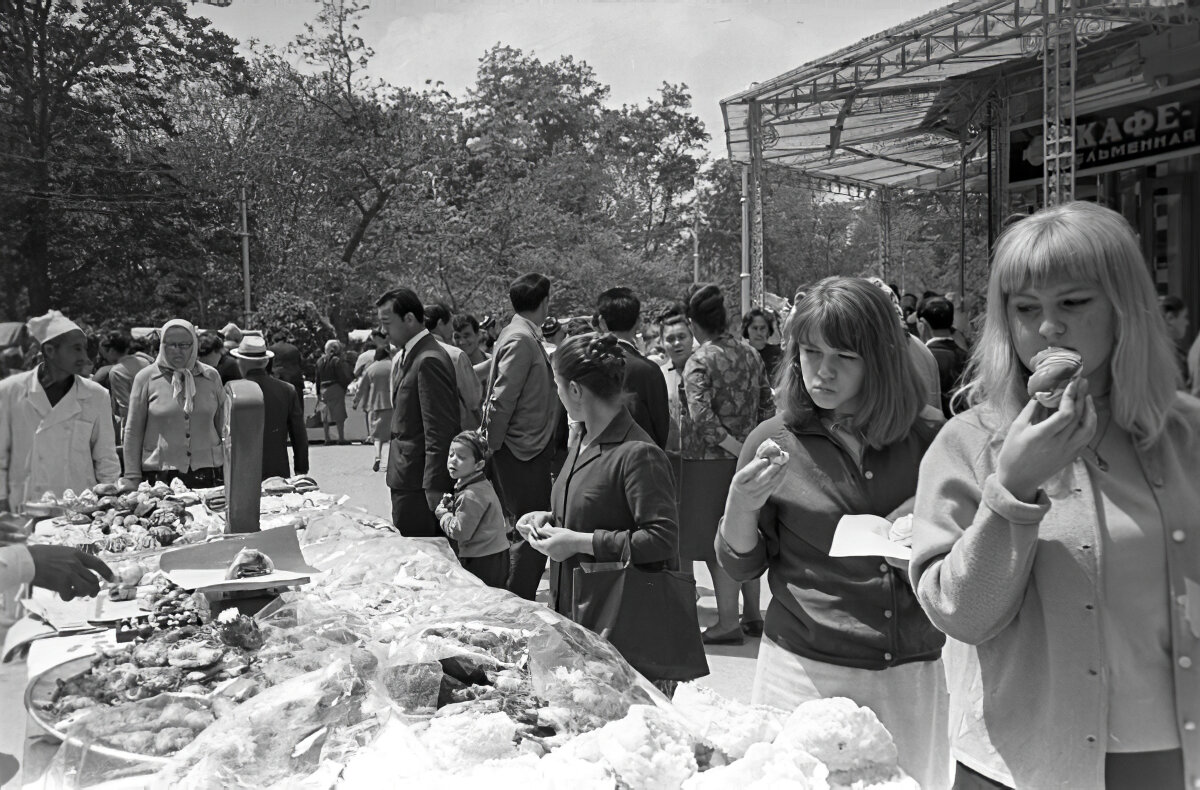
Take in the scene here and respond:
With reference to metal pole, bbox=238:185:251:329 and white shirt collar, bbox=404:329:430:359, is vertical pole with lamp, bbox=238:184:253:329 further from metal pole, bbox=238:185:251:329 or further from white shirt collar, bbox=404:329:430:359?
A: white shirt collar, bbox=404:329:430:359

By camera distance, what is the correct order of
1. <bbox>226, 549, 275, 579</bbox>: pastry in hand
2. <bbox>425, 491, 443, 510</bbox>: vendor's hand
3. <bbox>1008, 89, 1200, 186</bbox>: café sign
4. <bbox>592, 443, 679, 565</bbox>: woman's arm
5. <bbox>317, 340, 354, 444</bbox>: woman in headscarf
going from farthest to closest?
<bbox>317, 340, 354, 444</bbox>: woman in headscarf
<bbox>1008, 89, 1200, 186</bbox>: café sign
<bbox>425, 491, 443, 510</bbox>: vendor's hand
<bbox>592, 443, 679, 565</bbox>: woman's arm
<bbox>226, 549, 275, 579</bbox>: pastry in hand

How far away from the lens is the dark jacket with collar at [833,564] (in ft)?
7.52

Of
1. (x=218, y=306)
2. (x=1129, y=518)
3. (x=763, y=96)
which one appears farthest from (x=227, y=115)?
(x=1129, y=518)

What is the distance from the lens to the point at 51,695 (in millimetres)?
2318

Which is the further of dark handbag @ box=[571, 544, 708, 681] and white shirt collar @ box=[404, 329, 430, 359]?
white shirt collar @ box=[404, 329, 430, 359]

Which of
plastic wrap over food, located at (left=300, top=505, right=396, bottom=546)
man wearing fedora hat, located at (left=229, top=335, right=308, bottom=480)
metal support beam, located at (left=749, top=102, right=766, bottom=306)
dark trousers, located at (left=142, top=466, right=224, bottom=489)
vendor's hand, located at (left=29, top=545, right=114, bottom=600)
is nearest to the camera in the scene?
vendor's hand, located at (left=29, top=545, right=114, bottom=600)

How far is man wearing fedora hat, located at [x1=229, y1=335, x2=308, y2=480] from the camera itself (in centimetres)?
647

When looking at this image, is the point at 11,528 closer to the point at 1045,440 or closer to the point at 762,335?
the point at 1045,440

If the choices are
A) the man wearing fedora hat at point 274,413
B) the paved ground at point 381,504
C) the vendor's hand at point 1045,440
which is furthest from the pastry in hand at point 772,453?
the man wearing fedora hat at point 274,413

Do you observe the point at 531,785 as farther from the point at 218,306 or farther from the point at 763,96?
the point at 218,306

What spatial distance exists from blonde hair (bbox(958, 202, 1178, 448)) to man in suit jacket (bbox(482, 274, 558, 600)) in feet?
13.7

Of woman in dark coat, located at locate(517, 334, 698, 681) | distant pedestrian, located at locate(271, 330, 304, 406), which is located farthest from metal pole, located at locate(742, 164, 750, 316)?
woman in dark coat, located at locate(517, 334, 698, 681)

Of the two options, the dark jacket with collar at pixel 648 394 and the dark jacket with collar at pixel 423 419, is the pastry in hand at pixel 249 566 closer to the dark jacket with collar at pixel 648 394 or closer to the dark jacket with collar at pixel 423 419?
the dark jacket with collar at pixel 423 419

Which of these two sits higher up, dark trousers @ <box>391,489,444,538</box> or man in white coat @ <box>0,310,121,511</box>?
man in white coat @ <box>0,310,121,511</box>
